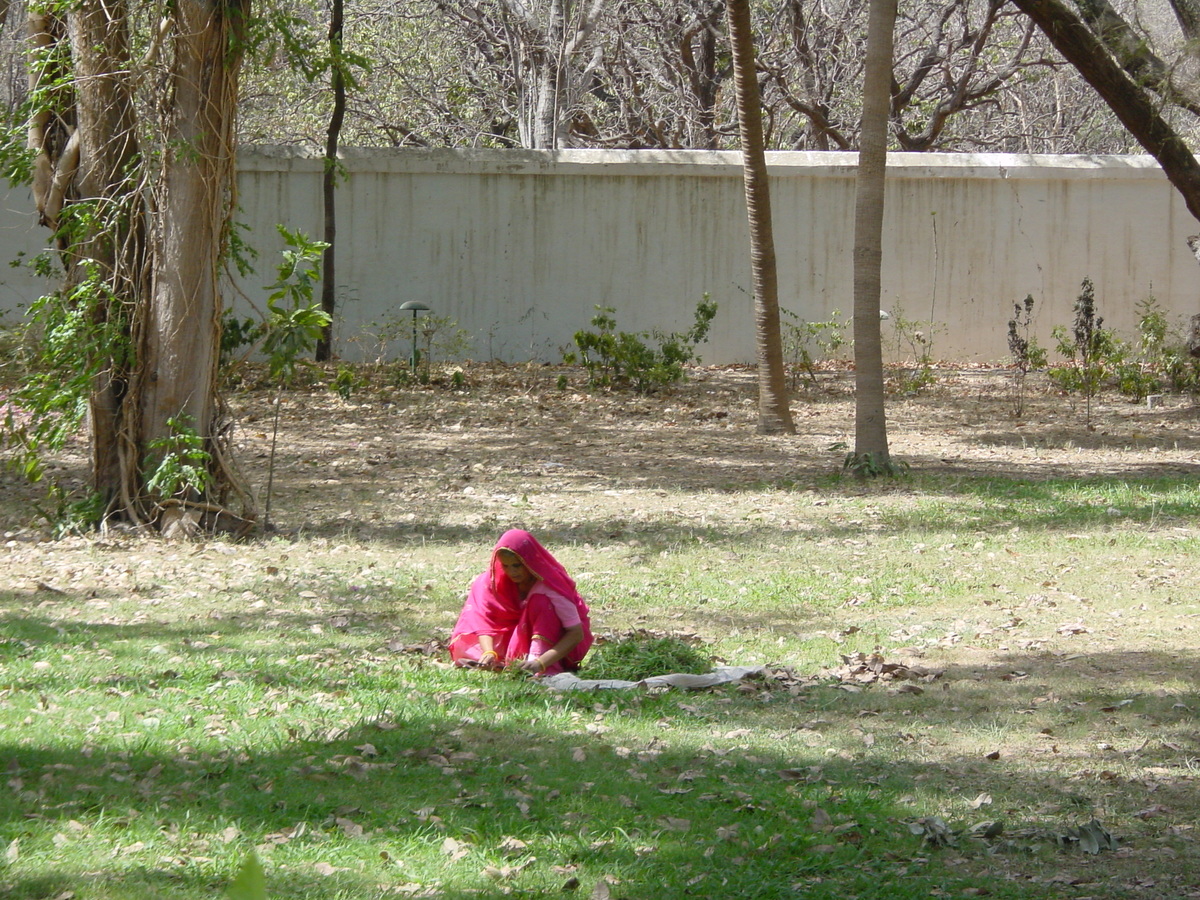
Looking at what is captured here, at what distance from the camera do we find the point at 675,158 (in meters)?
15.5

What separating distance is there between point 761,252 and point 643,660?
22.3 ft

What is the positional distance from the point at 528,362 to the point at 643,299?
1614 mm

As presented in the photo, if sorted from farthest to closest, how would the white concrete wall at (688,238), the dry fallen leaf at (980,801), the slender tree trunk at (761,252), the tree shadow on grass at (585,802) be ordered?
1. the white concrete wall at (688,238)
2. the slender tree trunk at (761,252)
3. the dry fallen leaf at (980,801)
4. the tree shadow on grass at (585,802)

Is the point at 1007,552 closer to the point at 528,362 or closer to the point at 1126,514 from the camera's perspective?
the point at 1126,514

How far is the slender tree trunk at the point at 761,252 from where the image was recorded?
11.3m

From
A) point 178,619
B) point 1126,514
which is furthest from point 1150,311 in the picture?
point 178,619

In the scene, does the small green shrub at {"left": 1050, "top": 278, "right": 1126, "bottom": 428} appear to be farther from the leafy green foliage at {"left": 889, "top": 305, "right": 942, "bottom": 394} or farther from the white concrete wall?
the leafy green foliage at {"left": 889, "top": 305, "right": 942, "bottom": 394}

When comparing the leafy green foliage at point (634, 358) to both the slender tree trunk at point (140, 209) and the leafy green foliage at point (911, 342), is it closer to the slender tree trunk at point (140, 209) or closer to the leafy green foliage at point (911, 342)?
the leafy green foliage at point (911, 342)

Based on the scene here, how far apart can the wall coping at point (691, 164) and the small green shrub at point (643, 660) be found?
10.4 meters

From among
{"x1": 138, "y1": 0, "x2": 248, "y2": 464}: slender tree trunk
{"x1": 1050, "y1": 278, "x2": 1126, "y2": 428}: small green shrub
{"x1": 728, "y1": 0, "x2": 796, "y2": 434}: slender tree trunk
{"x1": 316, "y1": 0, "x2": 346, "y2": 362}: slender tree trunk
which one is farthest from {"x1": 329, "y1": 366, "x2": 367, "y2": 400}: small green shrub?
{"x1": 1050, "y1": 278, "x2": 1126, "y2": 428}: small green shrub

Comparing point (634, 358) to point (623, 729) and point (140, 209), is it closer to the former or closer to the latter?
point (140, 209)

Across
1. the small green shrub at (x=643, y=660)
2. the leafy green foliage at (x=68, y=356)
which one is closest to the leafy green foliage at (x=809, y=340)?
the leafy green foliage at (x=68, y=356)

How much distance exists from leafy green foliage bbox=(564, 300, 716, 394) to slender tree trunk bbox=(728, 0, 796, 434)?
6.42 ft

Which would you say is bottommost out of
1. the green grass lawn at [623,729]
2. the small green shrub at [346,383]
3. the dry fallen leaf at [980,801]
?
Answer: the dry fallen leaf at [980,801]
